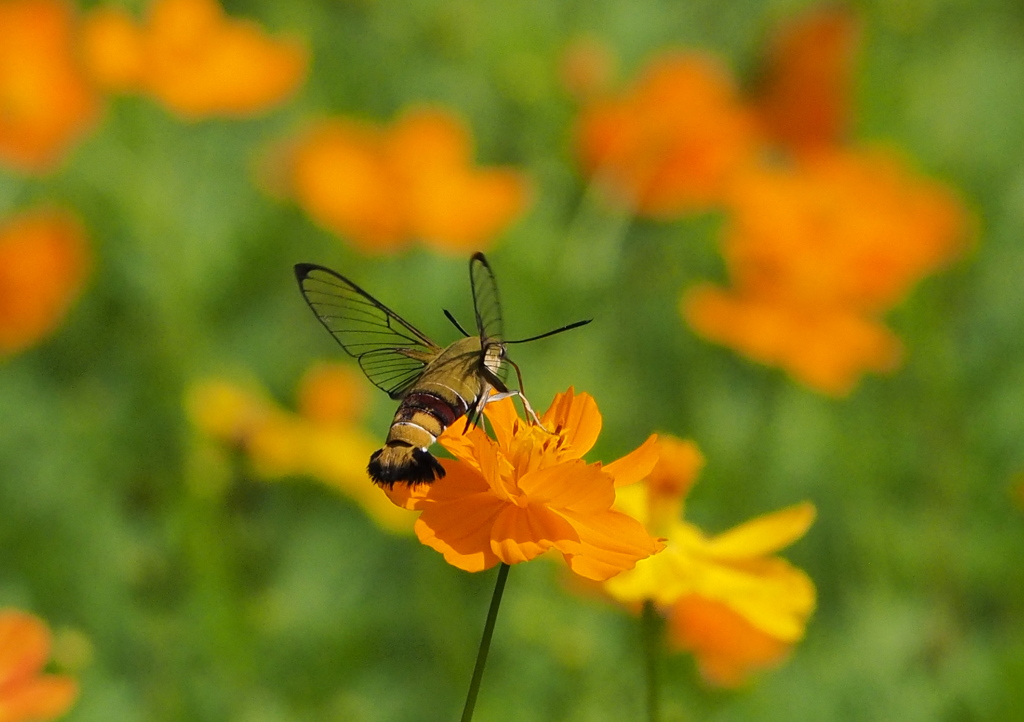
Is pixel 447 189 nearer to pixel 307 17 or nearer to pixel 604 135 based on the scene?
pixel 604 135

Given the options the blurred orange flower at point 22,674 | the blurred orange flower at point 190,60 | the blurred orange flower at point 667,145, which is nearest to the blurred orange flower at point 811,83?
the blurred orange flower at point 667,145

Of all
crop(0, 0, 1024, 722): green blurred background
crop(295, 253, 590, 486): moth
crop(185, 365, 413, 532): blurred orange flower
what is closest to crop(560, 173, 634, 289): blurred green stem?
crop(0, 0, 1024, 722): green blurred background

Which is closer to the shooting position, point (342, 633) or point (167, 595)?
point (167, 595)

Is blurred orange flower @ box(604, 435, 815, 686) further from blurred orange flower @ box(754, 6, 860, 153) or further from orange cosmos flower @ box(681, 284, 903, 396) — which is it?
blurred orange flower @ box(754, 6, 860, 153)

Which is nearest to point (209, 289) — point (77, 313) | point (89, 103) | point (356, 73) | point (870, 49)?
point (77, 313)

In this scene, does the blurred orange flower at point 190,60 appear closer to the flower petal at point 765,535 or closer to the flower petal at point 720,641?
the flower petal at point 720,641

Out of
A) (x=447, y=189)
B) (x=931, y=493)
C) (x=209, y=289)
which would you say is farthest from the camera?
(x=209, y=289)

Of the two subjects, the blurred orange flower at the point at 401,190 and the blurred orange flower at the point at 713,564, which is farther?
the blurred orange flower at the point at 401,190

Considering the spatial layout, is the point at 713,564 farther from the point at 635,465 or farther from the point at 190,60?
the point at 190,60
